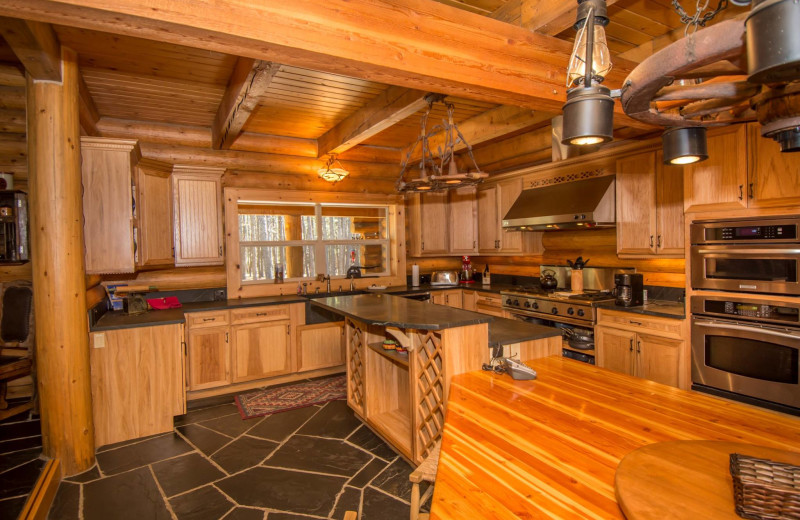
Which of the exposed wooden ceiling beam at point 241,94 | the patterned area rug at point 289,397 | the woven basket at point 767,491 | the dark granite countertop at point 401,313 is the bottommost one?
the patterned area rug at point 289,397

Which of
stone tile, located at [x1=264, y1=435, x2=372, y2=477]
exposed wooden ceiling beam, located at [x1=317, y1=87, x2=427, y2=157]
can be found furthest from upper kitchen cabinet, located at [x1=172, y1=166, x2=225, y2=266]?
stone tile, located at [x1=264, y1=435, x2=372, y2=477]

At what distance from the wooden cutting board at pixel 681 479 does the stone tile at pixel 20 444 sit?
13.3 ft

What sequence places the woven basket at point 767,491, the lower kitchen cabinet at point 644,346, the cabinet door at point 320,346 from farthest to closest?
the cabinet door at point 320,346 < the lower kitchen cabinet at point 644,346 < the woven basket at point 767,491

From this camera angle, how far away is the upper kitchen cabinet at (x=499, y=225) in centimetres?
528

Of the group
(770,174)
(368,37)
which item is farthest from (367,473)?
(770,174)

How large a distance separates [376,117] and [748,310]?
322 cm

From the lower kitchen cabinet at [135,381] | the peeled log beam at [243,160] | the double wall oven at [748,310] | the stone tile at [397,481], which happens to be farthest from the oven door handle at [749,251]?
the lower kitchen cabinet at [135,381]

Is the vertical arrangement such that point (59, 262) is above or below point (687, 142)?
below

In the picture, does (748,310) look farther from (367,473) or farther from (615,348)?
(367,473)

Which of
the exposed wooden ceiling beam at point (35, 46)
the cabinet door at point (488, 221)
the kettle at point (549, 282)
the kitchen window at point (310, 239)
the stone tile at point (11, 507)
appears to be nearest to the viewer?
the exposed wooden ceiling beam at point (35, 46)

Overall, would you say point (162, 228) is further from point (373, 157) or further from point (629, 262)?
point (629, 262)

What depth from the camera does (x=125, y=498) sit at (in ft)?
8.61

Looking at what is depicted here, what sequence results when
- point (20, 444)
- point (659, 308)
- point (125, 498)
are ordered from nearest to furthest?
point (125, 498)
point (20, 444)
point (659, 308)

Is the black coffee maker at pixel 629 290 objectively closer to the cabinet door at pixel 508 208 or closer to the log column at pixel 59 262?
the cabinet door at pixel 508 208
